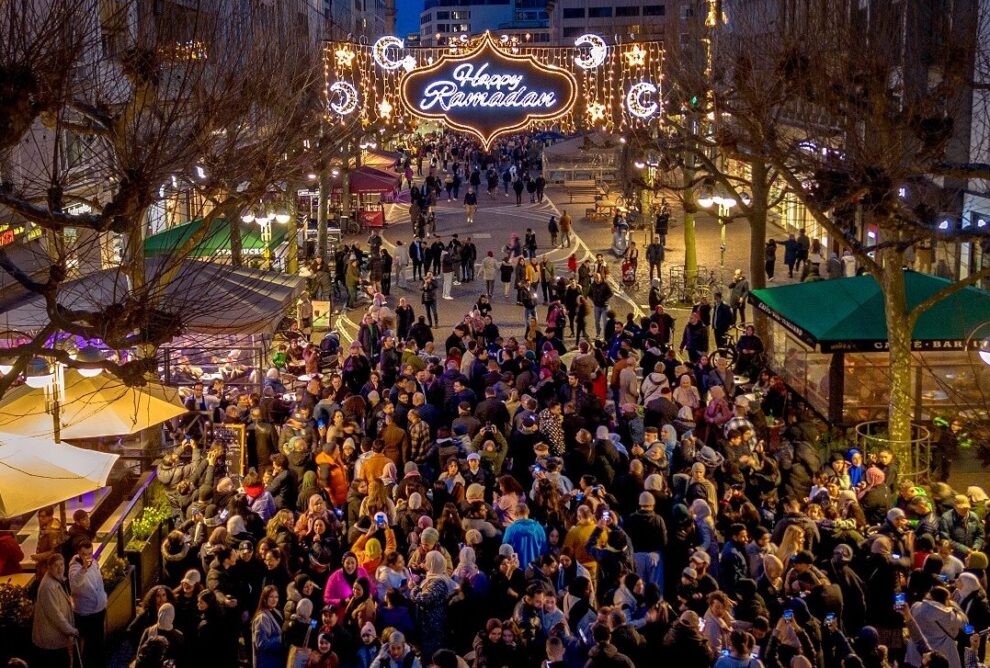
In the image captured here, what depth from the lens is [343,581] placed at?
10.7m

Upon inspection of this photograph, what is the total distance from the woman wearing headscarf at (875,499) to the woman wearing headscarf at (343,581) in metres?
5.20

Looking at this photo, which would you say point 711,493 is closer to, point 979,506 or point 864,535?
point 864,535

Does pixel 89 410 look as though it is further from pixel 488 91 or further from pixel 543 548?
pixel 488 91

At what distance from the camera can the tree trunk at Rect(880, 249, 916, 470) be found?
1502cm

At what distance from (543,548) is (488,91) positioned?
1316 centimetres

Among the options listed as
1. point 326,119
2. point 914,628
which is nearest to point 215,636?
point 914,628

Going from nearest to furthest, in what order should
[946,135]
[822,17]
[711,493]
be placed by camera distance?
[711,493]
[946,135]
[822,17]

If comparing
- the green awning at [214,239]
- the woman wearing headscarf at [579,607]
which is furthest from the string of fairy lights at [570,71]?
the woman wearing headscarf at [579,607]

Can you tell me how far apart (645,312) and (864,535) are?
14.9 meters

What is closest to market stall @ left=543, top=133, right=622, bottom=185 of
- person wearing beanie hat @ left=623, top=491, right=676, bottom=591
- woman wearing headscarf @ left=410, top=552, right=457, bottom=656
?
person wearing beanie hat @ left=623, top=491, right=676, bottom=591

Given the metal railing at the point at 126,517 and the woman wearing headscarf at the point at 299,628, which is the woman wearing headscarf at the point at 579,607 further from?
the metal railing at the point at 126,517

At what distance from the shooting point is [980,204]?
23.9m

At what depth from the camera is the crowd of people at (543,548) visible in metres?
9.69

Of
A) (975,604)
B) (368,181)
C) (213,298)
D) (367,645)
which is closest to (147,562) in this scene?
(367,645)
